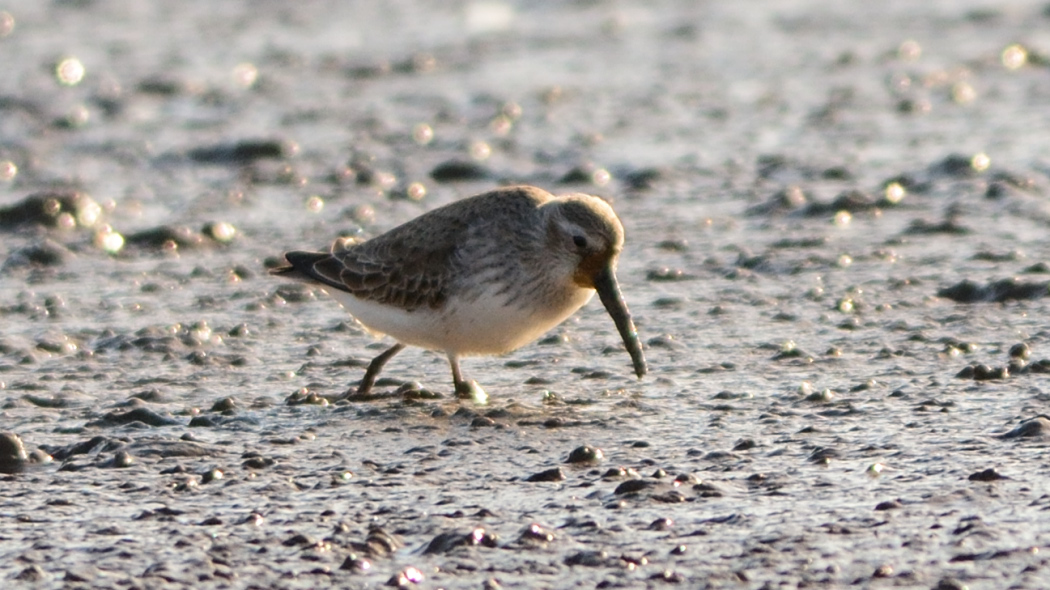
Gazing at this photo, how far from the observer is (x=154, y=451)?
6.45m

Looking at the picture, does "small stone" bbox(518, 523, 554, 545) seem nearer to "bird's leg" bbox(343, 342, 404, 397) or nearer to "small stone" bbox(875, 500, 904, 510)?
"small stone" bbox(875, 500, 904, 510)

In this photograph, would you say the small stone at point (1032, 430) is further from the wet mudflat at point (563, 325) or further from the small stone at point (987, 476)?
the small stone at point (987, 476)

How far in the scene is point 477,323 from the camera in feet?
24.0

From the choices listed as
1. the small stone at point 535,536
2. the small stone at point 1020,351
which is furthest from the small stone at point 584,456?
the small stone at point 1020,351

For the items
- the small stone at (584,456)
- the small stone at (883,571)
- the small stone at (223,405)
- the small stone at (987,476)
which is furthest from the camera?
the small stone at (223,405)

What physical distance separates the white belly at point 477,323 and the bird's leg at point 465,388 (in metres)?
0.05

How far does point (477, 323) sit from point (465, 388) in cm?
32

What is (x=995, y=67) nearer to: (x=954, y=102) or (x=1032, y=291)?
(x=954, y=102)

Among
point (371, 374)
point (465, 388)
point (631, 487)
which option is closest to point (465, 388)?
point (465, 388)

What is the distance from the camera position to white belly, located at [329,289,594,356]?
7297mm

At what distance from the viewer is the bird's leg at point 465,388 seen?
736 centimetres

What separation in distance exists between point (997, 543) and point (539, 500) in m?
1.54

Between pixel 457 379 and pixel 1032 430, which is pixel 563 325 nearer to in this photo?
pixel 457 379

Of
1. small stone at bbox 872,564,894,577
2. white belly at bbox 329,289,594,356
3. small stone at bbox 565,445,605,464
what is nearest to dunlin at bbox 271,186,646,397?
white belly at bbox 329,289,594,356
